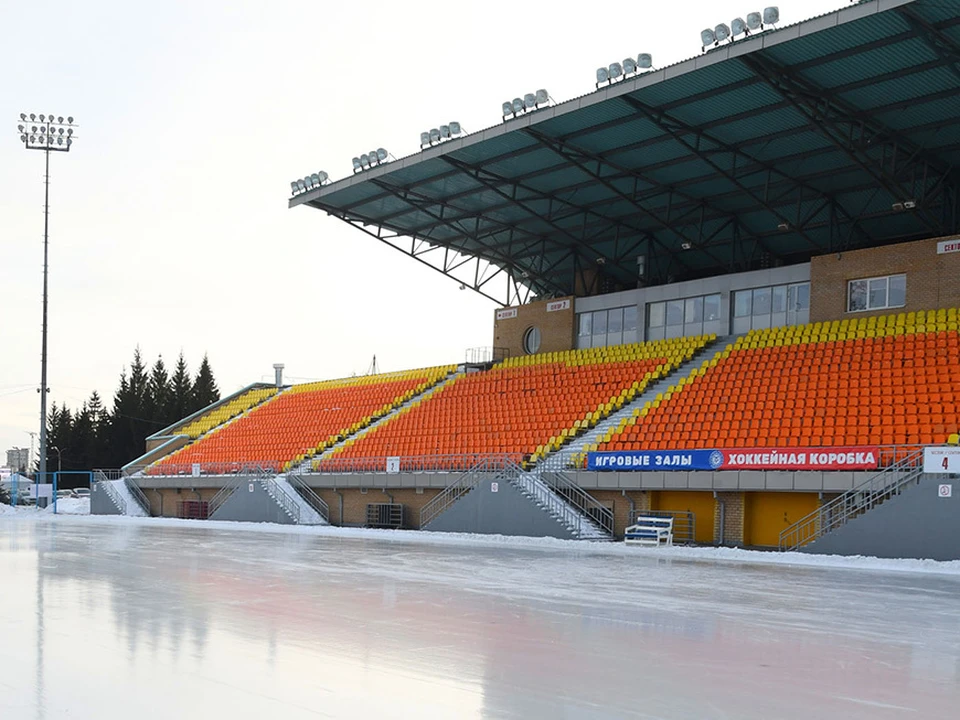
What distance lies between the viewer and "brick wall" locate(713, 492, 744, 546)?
25.1 m

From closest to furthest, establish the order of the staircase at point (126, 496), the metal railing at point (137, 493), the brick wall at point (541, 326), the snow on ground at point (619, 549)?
the snow on ground at point (619, 549) → the brick wall at point (541, 326) → the staircase at point (126, 496) → the metal railing at point (137, 493)

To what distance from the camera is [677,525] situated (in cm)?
2659

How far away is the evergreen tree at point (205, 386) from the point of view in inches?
3733

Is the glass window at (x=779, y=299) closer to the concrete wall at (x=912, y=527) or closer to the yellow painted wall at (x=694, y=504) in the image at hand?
the yellow painted wall at (x=694, y=504)

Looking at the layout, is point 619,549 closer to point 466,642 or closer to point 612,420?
point 612,420

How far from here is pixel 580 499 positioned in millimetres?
28203

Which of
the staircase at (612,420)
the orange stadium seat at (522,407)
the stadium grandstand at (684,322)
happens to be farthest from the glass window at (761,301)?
the orange stadium seat at (522,407)

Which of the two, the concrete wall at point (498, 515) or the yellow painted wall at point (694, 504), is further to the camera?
the concrete wall at point (498, 515)

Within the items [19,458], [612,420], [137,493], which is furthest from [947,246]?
[19,458]

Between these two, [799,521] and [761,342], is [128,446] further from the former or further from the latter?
[799,521]

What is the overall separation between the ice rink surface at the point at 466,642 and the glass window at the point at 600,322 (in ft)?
81.7

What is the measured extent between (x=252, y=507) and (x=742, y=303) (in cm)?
2045

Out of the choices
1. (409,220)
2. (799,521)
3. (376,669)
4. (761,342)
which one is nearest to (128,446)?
(409,220)

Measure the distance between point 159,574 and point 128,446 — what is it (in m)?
74.1
